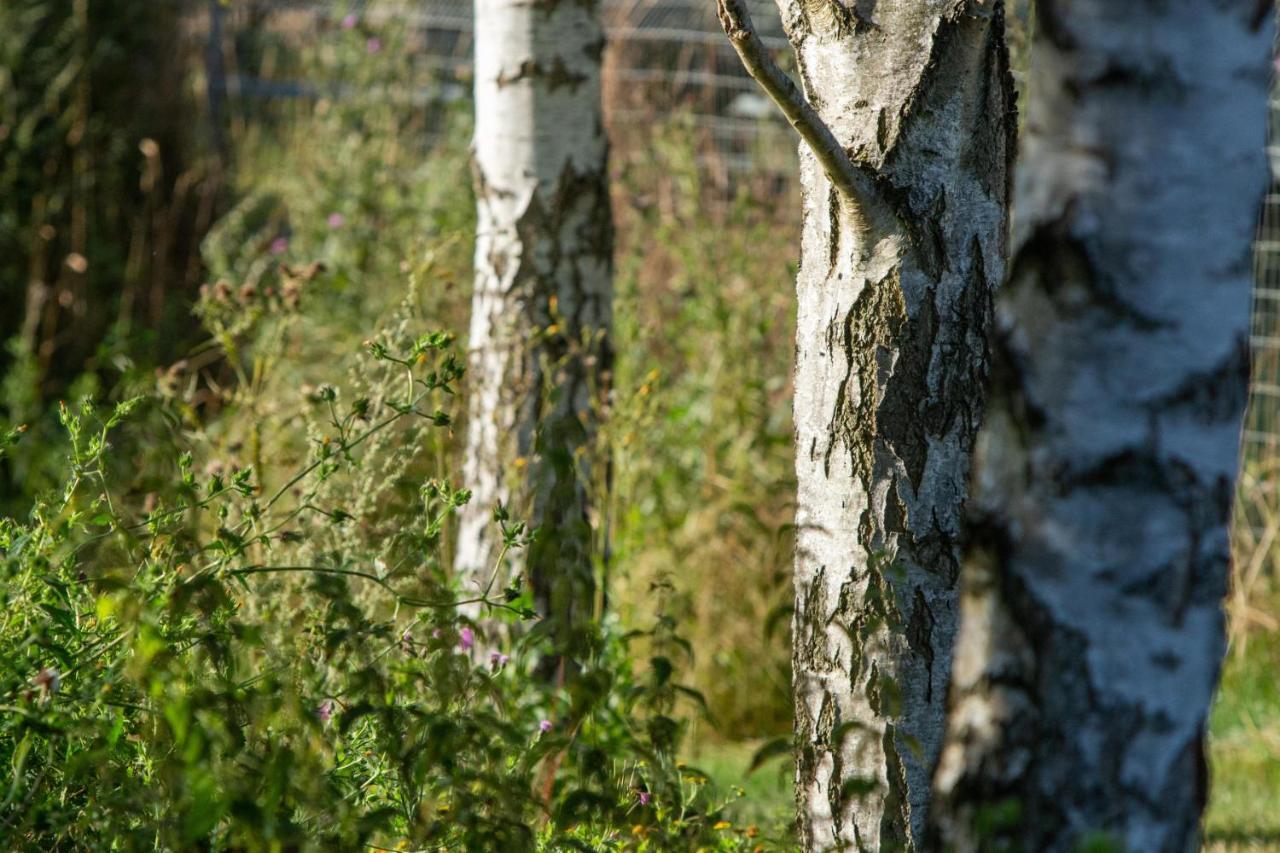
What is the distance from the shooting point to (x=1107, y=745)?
1111 mm

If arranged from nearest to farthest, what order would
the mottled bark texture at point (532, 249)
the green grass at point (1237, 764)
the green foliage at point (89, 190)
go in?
1. the mottled bark texture at point (532, 249)
2. the green grass at point (1237, 764)
3. the green foliage at point (89, 190)

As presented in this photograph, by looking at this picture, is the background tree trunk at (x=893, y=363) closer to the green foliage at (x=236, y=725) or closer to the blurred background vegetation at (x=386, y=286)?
the green foliage at (x=236, y=725)

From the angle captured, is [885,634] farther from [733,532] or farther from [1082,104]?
[733,532]

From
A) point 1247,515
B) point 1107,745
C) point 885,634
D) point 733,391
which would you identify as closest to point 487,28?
point 733,391

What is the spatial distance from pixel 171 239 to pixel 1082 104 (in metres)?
5.81

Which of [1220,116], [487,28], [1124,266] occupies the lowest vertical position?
[1124,266]

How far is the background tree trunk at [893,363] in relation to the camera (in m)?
1.86

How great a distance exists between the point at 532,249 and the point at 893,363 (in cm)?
141

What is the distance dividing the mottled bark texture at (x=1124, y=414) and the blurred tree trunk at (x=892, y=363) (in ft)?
2.31

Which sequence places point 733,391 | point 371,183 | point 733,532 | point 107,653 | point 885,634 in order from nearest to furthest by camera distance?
point 107,653 < point 885,634 < point 733,532 < point 733,391 < point 371,183

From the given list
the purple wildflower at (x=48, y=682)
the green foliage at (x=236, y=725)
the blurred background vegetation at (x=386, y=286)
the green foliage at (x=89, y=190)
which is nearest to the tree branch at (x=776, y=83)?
the green foliage at (x=236, y=725)

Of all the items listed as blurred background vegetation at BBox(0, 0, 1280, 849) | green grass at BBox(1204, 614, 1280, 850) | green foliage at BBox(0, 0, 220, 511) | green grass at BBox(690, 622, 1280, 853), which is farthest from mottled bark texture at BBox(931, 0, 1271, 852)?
green foliage at BBox(0, 0, 220, 511)

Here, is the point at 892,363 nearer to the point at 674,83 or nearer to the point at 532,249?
the point at 532,249

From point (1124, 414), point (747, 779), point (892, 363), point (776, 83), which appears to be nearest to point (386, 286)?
point (747, 779)
